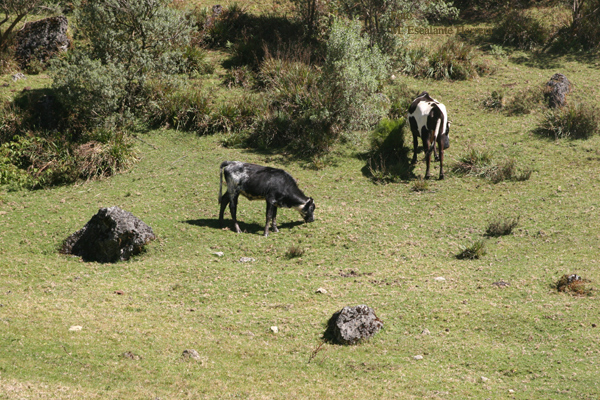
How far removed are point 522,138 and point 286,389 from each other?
13911mm

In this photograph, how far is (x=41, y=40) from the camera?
23.6m

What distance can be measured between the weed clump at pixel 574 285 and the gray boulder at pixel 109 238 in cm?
830

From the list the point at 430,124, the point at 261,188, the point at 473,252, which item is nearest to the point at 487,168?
the point at 430,124

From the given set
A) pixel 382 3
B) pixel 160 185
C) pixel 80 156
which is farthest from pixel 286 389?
pixel 382 3

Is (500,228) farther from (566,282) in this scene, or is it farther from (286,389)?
(286,389)

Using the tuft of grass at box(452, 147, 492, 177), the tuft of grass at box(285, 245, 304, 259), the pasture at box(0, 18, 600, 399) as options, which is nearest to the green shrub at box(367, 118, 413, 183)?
the pasture at box(0, 18, 600, 399)

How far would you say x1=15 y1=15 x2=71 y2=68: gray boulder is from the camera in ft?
77.3

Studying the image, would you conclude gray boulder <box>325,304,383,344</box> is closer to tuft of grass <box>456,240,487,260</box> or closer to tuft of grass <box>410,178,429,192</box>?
tuft of grass <box>456,240,487,260</box>

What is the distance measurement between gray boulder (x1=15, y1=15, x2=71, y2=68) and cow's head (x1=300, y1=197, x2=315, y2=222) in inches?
572

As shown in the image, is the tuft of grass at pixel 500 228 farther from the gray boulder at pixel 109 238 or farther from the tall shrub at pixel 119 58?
the tall shrub at pixel 119 58

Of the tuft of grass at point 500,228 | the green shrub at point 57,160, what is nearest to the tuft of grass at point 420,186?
the tuft of grass at point 500,228

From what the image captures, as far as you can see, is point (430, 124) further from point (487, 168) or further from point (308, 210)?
point (308, 210)

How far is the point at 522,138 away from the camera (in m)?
19.1

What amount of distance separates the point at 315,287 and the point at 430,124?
759cm
